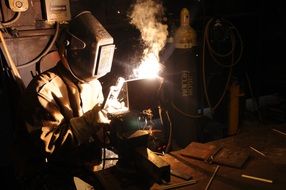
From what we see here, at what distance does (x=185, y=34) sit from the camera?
4441 millimetres

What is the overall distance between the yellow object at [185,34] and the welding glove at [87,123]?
7.03ft

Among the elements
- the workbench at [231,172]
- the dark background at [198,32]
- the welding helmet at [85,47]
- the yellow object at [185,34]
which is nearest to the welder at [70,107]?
the welding helmet at [85,47]

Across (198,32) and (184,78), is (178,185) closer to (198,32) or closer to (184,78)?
(184,78)

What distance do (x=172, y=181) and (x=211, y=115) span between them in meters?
3.67

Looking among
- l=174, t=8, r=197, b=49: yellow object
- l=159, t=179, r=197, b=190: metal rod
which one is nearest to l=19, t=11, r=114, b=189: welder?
l=159, t=179, r=197, b=190: metal rod

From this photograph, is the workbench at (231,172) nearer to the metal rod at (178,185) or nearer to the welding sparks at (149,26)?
the metal rod at (178,185)

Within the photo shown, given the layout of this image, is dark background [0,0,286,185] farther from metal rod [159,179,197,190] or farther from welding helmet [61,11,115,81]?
metal rod [159,179,197,190]

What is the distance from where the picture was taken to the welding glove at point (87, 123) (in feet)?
8.86

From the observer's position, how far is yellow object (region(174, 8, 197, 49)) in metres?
4.45

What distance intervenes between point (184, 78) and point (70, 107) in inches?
82.8

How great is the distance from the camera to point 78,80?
311 cm

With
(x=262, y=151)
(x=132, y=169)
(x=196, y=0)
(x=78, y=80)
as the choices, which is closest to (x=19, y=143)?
(x=78, y=80)

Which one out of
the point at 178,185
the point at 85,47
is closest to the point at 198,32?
the point at 85,47

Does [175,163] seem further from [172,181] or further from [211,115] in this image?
[211,115]
